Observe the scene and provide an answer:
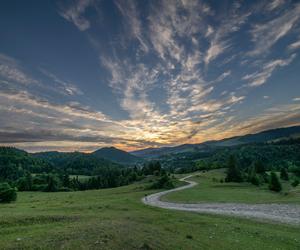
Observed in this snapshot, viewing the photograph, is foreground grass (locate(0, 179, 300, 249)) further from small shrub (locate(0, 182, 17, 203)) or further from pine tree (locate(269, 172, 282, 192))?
pine tree (locate(269, 172, 282, 192))

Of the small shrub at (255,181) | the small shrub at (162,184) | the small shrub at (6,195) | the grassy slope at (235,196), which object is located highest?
the small shrub at (6,195)

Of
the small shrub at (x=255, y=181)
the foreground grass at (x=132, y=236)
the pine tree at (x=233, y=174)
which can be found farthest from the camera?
the pine tree at (x=233, y=174)

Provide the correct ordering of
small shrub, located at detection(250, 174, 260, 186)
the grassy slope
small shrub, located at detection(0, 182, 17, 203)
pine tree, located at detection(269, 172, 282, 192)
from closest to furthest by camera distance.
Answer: the grassy slope
small shrub, located at detection(0, 182, 17, 203)
pine tree, located at detection(269, 172, 282, 192)
small shrub, located at detection(250, 174, 260, 186)

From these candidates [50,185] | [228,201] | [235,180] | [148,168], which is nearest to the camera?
[228,201]

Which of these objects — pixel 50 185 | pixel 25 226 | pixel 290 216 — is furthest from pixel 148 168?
pixel 25 226

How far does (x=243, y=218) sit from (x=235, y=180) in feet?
244

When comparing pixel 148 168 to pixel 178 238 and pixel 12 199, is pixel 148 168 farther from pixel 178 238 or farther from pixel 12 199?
pixel 178 238

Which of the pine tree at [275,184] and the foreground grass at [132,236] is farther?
the pine tree at [275,184]

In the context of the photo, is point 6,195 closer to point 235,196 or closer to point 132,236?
point 132,236

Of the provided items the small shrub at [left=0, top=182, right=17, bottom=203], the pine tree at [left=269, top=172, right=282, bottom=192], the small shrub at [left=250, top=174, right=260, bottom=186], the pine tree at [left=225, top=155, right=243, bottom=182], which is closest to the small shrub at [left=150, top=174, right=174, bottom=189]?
the pine tree at [left=225, top=155, right=243, bottom=182]

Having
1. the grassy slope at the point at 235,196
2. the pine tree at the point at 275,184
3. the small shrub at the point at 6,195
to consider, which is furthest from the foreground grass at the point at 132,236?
the pine tree at the point at 275,184

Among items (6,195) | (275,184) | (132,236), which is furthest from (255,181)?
(132,236)

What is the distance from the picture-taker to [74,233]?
16.9 metres

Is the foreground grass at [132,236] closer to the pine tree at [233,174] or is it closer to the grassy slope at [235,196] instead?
the grassy slope at [235,196]
